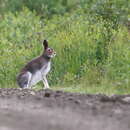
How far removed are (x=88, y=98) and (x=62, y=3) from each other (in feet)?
49.8

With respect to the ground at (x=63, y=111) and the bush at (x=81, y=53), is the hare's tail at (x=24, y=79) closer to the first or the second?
the bush at (x=81, y=53)

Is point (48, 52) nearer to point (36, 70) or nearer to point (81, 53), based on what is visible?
point (36, 70)

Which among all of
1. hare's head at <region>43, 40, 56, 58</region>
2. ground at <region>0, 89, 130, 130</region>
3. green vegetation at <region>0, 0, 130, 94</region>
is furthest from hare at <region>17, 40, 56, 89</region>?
ground at <region>0, 89, 130, 130</region>

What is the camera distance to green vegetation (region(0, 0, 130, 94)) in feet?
41.5

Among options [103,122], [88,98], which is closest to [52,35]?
[88,98]

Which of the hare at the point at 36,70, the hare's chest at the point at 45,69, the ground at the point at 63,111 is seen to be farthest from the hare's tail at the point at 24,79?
the ground at the point at 63,111

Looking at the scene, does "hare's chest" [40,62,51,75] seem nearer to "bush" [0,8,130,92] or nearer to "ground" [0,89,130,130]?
"bush" [0,8,130,92]

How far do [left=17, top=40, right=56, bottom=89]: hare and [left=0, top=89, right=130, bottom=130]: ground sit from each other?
3.37 m

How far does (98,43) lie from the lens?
15047 millimetres

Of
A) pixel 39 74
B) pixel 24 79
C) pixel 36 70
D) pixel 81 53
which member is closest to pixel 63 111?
pixel 24 79

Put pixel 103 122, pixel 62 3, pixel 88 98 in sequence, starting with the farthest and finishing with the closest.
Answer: pixel 62 3
pixel 88 98
pixel 103 122

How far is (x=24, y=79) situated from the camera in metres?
14.4

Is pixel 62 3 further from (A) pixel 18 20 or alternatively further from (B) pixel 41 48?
(B) pixel 41 48

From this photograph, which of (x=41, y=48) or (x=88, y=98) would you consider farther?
(x=41, y=48)
